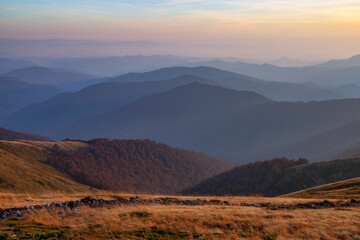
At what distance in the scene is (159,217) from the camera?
596 inches

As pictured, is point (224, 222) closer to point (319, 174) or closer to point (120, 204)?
point (120, 204)

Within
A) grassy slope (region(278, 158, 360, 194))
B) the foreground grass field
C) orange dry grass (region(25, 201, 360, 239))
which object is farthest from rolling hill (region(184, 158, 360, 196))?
Result: the foreground grass field

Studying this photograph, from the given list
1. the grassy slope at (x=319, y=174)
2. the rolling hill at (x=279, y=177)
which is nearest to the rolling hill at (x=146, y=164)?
the rolling hill at (x=279, y=177)

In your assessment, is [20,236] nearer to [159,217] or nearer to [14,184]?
[159,217]

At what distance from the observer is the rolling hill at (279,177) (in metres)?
63.2

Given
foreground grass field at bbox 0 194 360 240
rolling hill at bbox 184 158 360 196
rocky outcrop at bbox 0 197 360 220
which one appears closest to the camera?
foreground grass field at bbox 0 194 360 240

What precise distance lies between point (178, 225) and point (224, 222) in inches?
89.9

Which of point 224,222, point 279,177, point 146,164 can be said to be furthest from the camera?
point 146,164

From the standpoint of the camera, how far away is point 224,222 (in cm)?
1466

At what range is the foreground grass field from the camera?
40.9 feet

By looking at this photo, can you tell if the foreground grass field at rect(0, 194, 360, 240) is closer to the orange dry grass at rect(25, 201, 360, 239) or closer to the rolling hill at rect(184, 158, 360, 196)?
the orange dry grass at rect(25, 201, 360, 239)

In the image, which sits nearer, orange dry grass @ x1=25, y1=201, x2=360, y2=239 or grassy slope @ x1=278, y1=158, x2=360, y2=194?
orange dry grass @ x1=25, y1=201, x2=360, y2=239

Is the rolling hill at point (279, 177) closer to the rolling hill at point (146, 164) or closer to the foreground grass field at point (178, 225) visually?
the rolling hill at point (146, 164)

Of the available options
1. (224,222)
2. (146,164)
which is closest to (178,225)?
(224,222)
